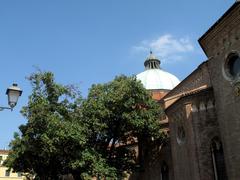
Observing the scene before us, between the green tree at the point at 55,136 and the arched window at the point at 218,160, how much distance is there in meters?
6.36

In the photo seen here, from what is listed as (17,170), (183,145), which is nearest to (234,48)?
(183,145)

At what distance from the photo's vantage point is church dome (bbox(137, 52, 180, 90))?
4038 cm

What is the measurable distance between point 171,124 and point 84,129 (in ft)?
16.4

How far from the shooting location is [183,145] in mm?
18172

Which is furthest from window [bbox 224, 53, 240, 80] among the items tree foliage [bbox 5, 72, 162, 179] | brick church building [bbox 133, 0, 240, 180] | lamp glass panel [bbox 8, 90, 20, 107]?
lamp glass panel [bbox 8, 90, 20, 107]

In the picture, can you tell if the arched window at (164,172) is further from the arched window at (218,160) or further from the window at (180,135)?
the arched window at (218,160)

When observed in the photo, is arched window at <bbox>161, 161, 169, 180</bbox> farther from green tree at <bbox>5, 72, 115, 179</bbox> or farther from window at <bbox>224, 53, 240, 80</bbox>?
window at <bbox>224, 53, 240, 80</bbox>

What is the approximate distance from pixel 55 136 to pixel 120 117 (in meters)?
4.54

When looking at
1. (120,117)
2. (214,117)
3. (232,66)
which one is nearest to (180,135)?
(214,117)

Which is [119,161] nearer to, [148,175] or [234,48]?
[148,175]

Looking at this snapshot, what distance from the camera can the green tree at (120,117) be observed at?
2080 cm

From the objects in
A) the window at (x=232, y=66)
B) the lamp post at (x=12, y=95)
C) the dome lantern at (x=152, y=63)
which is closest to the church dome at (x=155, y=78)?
the dome lantern at (x=152, y=63)

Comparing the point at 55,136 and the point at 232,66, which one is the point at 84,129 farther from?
the point at 232,66

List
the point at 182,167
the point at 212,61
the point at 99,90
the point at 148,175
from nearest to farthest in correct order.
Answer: the point at 212,61, the point at 182,167, the point at 99,90, the point at 148,175
